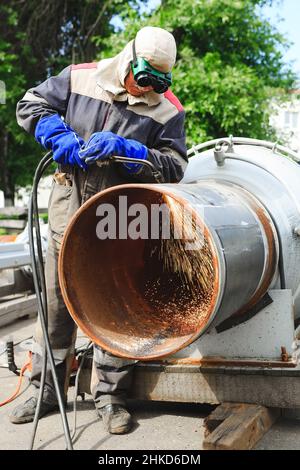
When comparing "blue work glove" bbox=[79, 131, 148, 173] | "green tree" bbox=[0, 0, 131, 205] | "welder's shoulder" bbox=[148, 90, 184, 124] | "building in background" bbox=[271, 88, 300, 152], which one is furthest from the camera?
"green tree" bbox=[0, 0, 131, 205]

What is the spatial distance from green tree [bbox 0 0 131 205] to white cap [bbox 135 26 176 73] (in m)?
9.45

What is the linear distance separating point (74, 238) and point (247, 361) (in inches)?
43.3

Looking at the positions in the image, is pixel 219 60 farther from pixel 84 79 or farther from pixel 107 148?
pixel 107 148

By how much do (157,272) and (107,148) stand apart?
30.3 inches

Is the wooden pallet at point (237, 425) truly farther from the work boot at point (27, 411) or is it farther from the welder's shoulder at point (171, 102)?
the welder's shoulder at point (171, 102)

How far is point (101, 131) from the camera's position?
304cm

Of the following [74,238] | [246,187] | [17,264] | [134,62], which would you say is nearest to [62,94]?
[134,62]

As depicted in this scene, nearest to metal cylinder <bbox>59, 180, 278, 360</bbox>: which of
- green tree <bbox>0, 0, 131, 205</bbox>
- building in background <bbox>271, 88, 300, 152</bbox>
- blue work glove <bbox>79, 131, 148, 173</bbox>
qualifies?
blue work glove <bbox>79, 131, 148, 173</bbox>

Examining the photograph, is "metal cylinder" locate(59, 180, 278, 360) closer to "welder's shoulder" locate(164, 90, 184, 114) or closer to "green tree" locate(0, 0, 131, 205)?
"welder's shoulder" locate(164, 90, 184, 114)

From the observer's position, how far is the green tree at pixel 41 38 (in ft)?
40.0

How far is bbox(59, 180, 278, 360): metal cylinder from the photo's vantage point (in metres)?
2.41
